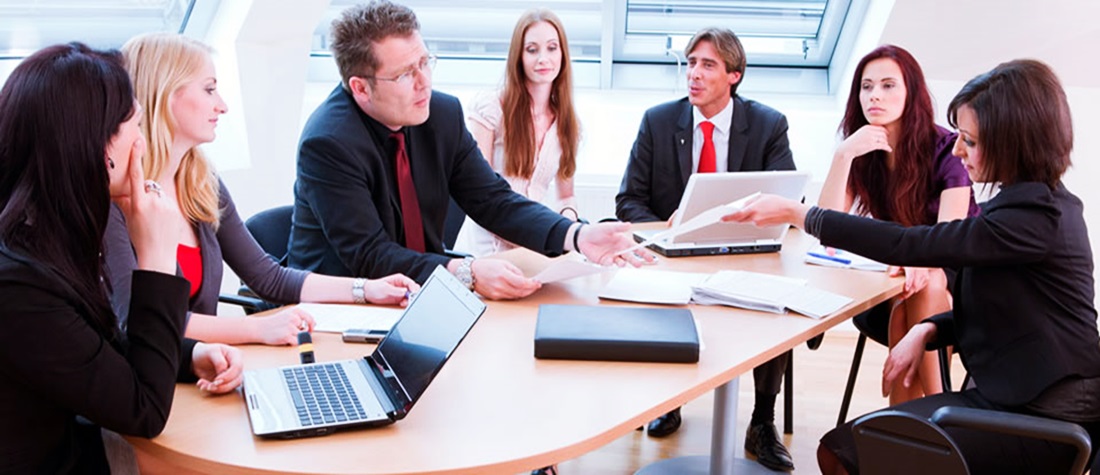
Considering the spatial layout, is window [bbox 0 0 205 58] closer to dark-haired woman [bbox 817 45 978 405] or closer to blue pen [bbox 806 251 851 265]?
blue pen [bbox 806 251 851 265]

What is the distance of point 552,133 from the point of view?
367 centimetres

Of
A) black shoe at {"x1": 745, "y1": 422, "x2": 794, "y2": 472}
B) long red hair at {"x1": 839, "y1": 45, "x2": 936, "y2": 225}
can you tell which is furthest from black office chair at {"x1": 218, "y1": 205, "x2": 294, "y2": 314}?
long red hair at {"x1": 839, "y1": 45, "x2": 936, "y2": 225}

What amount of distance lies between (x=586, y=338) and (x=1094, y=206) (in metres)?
3.40

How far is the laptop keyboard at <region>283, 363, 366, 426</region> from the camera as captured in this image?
1.47 meters

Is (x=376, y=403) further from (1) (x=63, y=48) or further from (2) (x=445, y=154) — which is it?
(2) (x=445, y=154)

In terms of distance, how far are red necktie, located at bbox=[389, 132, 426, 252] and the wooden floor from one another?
98cm

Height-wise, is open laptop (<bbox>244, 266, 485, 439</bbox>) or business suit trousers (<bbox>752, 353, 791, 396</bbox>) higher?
open laptop (<bbox>244, 266, 485, 439</bbox>)

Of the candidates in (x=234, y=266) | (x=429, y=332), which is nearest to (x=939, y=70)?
(x=234, y=266)

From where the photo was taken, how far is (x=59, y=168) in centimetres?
139

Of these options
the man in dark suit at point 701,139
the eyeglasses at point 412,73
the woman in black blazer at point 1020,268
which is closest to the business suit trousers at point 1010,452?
the woman in black blazer at point 1020,268

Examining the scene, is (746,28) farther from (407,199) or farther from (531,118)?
(407,199)

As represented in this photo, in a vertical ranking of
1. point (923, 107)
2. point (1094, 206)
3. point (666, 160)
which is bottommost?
point (1094, 206)

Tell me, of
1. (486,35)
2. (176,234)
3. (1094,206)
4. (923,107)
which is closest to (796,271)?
(923,107)

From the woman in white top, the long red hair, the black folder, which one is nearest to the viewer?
the black folder
